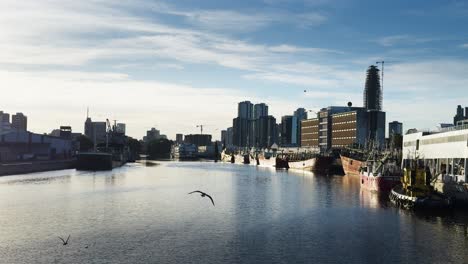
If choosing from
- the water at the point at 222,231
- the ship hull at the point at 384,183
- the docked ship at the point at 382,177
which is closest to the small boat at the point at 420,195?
the water at the point at 222,231

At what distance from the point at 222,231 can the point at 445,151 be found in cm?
6293

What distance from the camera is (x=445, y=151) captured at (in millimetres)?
112375

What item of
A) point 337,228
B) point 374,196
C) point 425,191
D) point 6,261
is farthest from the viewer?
point 374,196

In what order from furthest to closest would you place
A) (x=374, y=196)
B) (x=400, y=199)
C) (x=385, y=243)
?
(x=374, y=196), (x=400, y=199), (x=385, y=243)

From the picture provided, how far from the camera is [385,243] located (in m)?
61.8

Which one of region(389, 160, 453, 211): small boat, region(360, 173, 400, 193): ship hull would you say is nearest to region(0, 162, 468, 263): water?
region(389, 160, 453, 211): small boat

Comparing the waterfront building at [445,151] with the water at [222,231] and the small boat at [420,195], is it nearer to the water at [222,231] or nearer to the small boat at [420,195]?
the small boat at [420,195]

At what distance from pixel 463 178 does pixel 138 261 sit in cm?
6753

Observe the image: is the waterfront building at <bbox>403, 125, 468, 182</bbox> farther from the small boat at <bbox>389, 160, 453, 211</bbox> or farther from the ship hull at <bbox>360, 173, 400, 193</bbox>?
the ship hull at <bbox>360, 173, 400, 193</bbox>

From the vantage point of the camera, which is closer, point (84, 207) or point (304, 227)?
point (304, 227)

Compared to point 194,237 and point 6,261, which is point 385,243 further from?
point 6,261

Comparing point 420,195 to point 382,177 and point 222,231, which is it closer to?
point 382,177

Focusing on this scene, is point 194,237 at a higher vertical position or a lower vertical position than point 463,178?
lower

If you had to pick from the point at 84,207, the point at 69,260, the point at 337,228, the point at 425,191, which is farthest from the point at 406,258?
the point at 84,207
